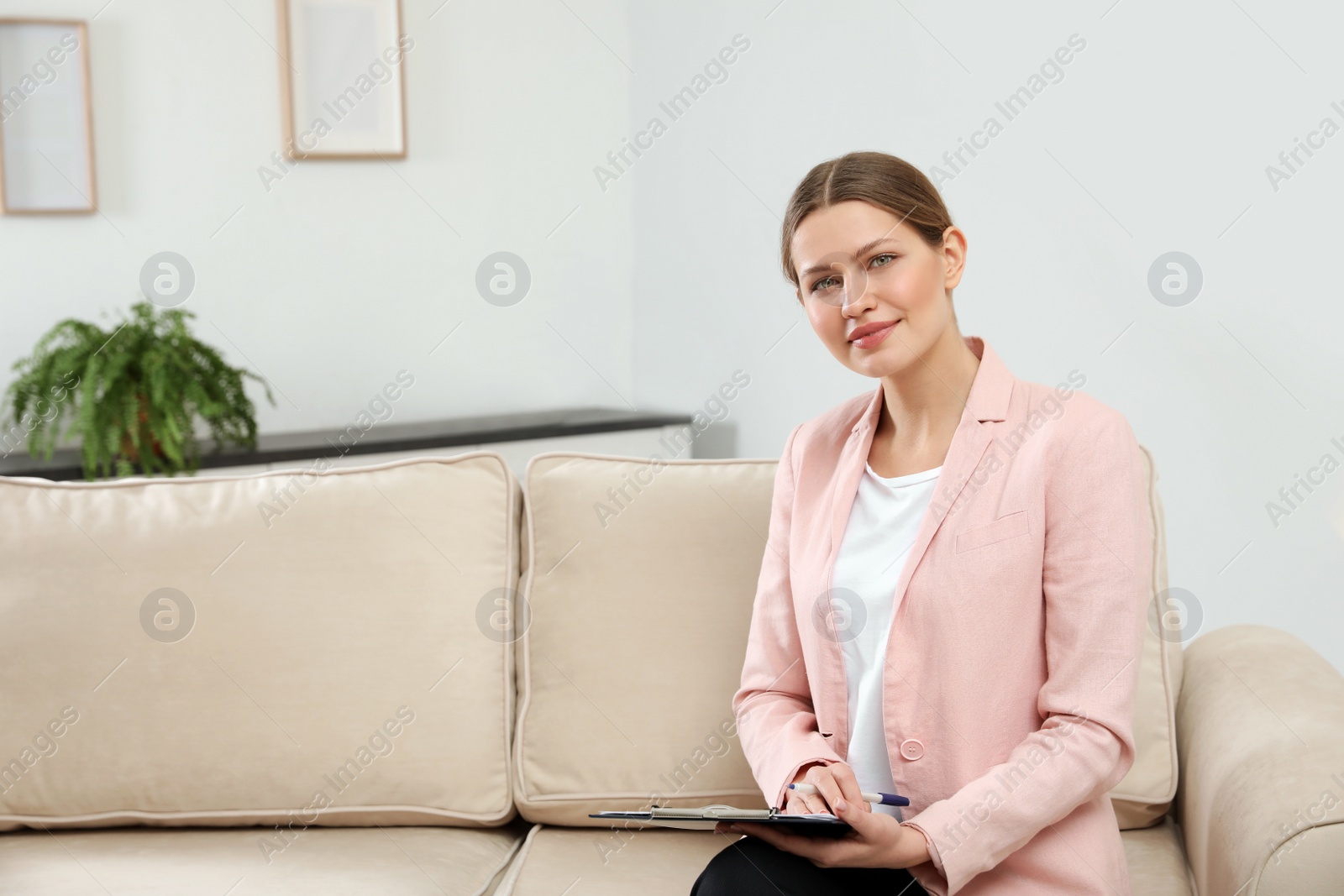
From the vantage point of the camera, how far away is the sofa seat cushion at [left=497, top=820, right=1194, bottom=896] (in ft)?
4.42

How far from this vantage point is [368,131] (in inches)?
134

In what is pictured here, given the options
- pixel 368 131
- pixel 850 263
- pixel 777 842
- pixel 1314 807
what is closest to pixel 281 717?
pixel 777 842

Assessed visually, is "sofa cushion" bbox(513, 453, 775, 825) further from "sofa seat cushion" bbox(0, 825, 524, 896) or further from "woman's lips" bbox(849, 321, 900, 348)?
"woman's lips" bbox(849, 321, 900, 348)

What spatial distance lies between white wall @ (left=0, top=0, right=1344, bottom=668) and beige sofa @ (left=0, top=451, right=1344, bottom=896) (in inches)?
17.6

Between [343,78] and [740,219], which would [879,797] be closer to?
[740,219]

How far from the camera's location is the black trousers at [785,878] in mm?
1124

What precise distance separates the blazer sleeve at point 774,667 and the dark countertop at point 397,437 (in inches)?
73.3

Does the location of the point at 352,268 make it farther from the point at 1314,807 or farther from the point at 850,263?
the point at 1314,807

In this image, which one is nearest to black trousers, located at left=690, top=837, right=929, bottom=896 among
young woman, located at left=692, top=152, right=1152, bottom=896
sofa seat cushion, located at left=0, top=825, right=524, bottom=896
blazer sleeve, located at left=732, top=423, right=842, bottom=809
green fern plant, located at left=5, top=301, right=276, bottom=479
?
young woman, located at left=692, top=152, right=1152, bottom=896

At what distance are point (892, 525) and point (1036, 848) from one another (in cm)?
38

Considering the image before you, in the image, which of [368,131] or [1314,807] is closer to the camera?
[1314,807]

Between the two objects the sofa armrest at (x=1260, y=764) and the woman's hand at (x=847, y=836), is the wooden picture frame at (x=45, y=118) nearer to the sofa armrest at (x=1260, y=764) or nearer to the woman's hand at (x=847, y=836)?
the woman's hand at (x=847, y=836)

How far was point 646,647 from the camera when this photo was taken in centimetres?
155

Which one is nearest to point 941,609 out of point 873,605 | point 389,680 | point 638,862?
point 873,605
